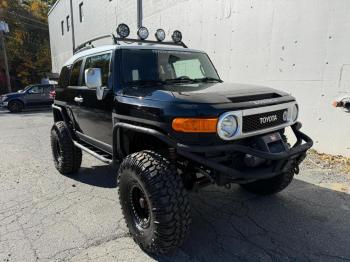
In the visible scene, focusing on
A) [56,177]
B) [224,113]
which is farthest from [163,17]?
[224,113]

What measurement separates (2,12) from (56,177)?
1298 inches

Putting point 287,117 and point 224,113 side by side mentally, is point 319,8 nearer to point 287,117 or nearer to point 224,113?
point 287,117

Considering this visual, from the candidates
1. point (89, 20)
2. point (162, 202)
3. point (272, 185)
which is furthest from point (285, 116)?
point (89, 20)

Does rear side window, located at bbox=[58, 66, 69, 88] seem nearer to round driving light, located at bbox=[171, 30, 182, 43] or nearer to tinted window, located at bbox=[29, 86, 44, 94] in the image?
round driving light, located at bbox=[171, 30, 182, 43]

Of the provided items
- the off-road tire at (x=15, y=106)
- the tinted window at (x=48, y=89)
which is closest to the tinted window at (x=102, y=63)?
the tinted window at (x=48, y=89)

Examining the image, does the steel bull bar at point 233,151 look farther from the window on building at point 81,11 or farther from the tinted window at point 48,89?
the window on building at point 81,11

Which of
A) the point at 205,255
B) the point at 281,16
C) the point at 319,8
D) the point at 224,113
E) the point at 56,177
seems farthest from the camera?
the point at 281,16

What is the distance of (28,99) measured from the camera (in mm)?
18375


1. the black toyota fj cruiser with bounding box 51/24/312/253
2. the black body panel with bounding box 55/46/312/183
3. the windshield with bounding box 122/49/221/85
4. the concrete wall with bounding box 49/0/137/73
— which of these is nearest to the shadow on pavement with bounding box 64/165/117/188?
the black toyota fj cruiser with bounding box 51/24/312/253

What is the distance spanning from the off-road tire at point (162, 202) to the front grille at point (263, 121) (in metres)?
0.80

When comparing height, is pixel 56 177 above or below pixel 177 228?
below

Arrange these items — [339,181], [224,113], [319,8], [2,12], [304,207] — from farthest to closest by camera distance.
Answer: [2,12]
[319,8]
[339,181]
[304,207]
[224,113]

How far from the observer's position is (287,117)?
355 cm

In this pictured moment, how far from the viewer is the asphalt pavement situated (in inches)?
122
